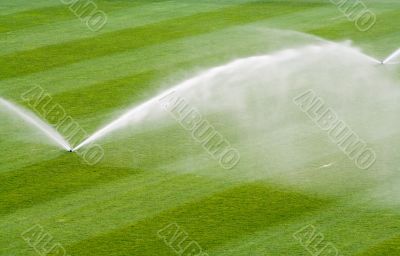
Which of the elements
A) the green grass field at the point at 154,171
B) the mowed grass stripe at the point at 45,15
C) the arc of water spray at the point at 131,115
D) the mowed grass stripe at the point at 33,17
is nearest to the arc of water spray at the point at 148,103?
the arc of water spray at the point at 131,115

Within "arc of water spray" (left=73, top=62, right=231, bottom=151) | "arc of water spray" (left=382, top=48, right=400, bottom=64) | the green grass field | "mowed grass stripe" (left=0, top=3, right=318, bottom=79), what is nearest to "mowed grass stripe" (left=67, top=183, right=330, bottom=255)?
the green grass field

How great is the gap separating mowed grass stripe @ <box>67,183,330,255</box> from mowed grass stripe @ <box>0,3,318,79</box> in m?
6.45

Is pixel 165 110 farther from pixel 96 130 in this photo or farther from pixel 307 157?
pixel 307 157

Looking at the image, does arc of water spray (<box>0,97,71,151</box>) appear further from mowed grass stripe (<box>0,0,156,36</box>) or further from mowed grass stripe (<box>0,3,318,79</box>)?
mowed grass stripe (<box>0,0,156,36</box>)

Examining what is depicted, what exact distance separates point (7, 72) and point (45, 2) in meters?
5.11

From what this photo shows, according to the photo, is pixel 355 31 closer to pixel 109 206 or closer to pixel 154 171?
pixel 154 171

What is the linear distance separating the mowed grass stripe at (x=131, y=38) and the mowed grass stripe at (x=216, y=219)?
6451 mm

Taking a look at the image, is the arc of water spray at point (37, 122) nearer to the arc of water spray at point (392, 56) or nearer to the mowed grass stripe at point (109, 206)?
the mowed grass stripe at point (109, 206)

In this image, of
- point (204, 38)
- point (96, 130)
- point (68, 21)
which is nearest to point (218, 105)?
point (96, 130)

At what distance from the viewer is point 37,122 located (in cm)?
1452

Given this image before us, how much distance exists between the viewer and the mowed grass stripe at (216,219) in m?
10.5

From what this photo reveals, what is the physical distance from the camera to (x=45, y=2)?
856 inches

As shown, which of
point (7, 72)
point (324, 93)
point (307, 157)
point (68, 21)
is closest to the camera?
point (307, 157)

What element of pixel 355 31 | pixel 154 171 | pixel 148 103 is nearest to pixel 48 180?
pixel 154 171
